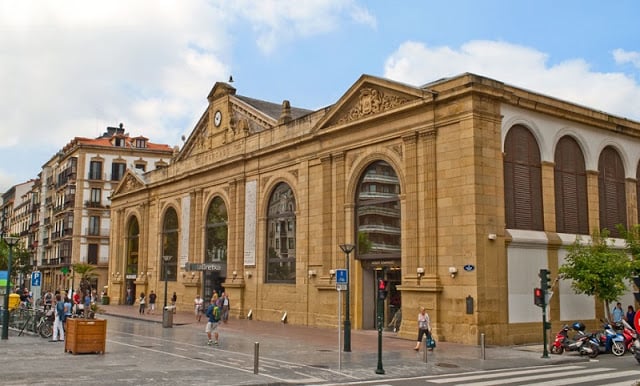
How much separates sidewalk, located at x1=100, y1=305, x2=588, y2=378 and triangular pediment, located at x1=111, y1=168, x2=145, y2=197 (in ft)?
90.7

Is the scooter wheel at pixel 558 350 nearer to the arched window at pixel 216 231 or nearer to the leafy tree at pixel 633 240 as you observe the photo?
the leafy tree at pixel 633 240

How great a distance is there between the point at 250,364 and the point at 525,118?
15784 millimetres

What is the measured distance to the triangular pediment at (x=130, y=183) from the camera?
182ft

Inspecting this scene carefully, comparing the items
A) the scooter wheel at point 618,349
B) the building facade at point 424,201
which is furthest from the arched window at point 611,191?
the scooter wheel at point 618,349

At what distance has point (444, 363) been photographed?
19859mm

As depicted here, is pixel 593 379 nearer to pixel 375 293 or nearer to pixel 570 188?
pixel 570 188

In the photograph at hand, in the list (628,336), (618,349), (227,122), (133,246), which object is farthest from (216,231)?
(628,336)

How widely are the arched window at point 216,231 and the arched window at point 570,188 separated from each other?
70.4ft

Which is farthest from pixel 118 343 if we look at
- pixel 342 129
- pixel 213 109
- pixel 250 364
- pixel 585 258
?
pixel 213 109

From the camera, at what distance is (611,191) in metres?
31.8

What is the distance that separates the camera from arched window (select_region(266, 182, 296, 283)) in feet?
120

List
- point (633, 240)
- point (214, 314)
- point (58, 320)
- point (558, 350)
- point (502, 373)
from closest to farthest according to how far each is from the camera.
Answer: point (502, 373) < point (558, 350) < point (214, 314) < point (58, 320) < point (633, 240)

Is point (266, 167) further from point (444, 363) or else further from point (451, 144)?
point (444, 363)

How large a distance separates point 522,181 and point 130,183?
38.6m
